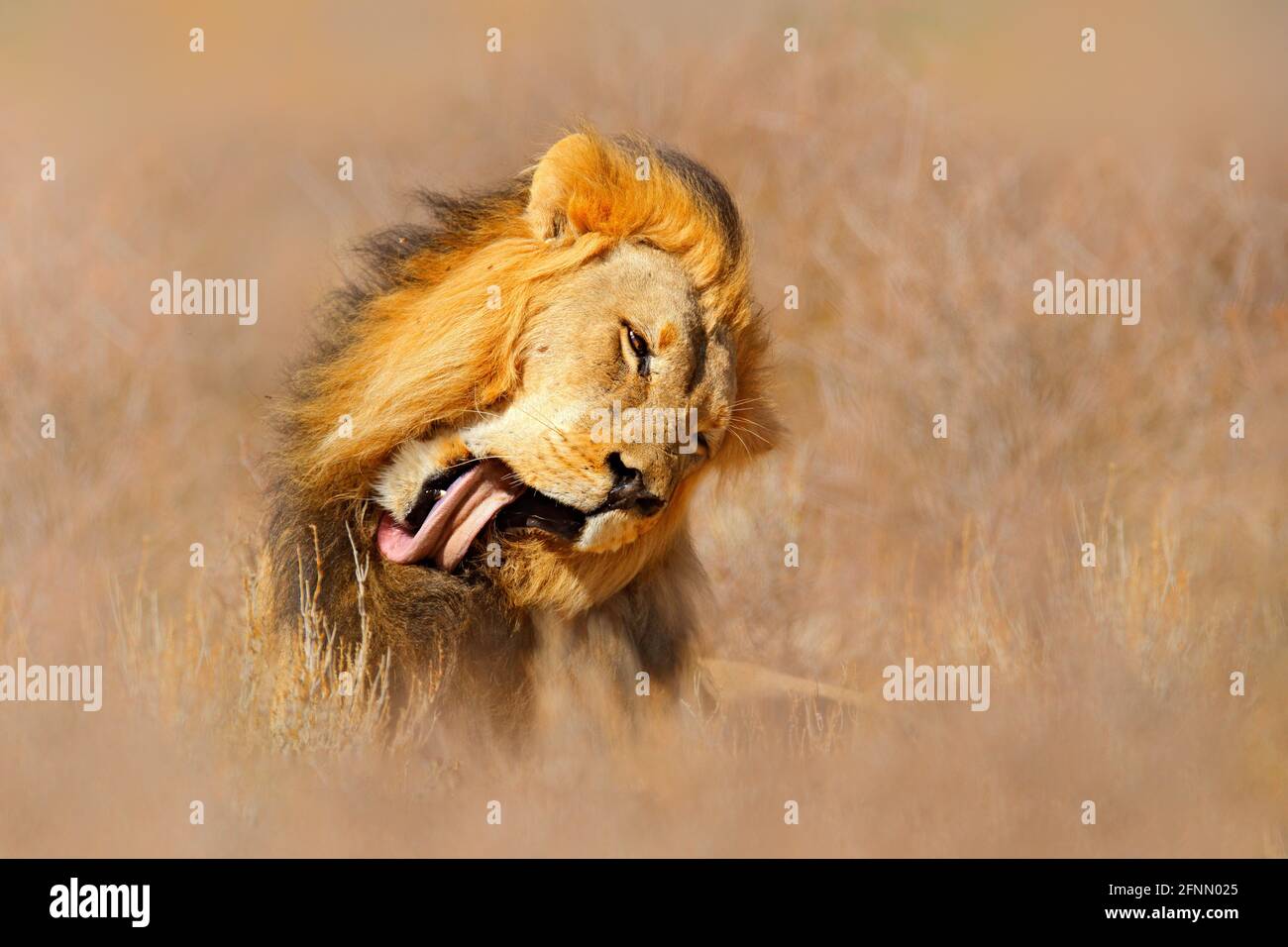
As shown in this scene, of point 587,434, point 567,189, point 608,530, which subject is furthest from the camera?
point 567,189

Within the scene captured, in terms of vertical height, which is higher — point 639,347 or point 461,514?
point 639,347

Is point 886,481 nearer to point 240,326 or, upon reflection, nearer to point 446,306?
point 240,326

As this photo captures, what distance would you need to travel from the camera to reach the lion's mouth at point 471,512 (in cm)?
518

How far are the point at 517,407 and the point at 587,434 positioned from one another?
304mm

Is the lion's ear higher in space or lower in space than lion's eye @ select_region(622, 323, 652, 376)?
higher

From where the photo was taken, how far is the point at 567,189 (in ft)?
17.8

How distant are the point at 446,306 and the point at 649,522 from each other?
101cm

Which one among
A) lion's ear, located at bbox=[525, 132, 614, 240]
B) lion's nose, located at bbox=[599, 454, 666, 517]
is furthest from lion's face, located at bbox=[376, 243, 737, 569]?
lion's ear, located at bbox=[525, 132, 614, 240]

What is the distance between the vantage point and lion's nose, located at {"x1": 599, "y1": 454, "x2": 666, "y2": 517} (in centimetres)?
498

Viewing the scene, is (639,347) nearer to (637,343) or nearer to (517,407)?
(637,343)

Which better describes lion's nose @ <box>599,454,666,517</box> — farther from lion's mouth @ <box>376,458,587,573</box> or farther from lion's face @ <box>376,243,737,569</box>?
lion's mouth @ <box>376,458,587,573</box>

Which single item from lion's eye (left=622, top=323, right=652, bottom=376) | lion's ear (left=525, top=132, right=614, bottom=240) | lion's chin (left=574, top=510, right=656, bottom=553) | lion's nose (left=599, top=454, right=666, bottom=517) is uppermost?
lion's ear (left=525, top=132, right=614, bottom=240)

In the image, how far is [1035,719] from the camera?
209 inches

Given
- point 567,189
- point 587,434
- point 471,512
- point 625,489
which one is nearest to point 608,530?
point 625,489
